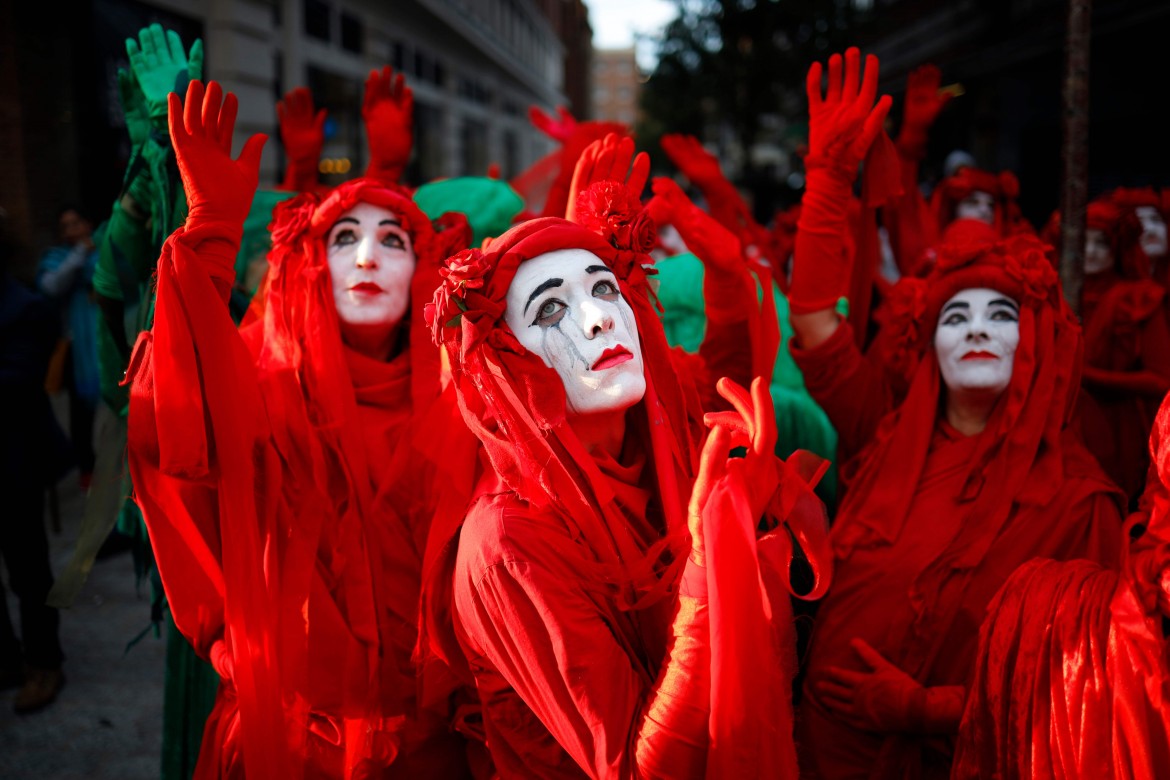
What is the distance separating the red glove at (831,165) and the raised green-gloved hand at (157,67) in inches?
67.0

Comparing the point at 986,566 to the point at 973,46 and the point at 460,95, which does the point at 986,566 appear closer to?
the point at 973,46

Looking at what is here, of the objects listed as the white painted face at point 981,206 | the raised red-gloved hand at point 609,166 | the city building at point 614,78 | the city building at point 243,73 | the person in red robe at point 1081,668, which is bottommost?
the person in red robe at point 1081,668

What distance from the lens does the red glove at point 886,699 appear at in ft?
6.91

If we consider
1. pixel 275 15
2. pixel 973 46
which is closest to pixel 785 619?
pixel 275 15

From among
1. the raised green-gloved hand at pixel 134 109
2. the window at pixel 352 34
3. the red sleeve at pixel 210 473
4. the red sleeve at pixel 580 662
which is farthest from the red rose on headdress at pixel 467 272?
the window at pixel 352 34

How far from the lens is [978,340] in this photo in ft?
7.95

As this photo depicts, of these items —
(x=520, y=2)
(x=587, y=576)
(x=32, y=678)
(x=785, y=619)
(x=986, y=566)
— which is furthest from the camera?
(x=520, y=2)

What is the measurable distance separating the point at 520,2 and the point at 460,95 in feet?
31.7

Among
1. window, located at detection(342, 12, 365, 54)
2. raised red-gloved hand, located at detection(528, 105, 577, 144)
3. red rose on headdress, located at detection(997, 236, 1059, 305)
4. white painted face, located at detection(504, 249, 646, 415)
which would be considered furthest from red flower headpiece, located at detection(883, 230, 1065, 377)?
window, located at detection(342, 12, 365, 54)

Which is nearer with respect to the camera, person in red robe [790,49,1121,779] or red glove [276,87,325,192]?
person in red robe [790,49,1121,779]

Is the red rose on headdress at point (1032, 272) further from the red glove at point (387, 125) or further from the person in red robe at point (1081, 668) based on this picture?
the red glove at point (387, 125)

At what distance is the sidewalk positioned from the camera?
3473mm

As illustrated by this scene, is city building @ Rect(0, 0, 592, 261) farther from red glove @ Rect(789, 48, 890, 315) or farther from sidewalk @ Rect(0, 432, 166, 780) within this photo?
red glove @ Rect(789, 48, 890, 315)

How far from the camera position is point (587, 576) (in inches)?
65.0
